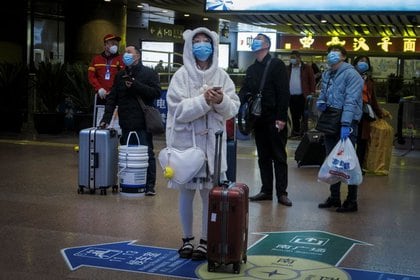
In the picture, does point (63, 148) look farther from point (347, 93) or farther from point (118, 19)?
point (118, 19)

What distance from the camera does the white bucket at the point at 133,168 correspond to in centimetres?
834

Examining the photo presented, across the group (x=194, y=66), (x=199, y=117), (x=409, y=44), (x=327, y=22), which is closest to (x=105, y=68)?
(x=194, y=66)

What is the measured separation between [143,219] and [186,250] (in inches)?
61.7

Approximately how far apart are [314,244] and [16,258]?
2628 mm

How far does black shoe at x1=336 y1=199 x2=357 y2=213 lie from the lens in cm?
802

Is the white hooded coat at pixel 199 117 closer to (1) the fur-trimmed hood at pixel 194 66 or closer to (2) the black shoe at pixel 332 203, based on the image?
(1) the fur-trimmed hood at pixel 194 66

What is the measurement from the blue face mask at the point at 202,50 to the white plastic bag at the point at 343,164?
99.6 inches

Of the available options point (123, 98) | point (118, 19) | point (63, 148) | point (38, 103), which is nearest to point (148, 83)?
point (123, 98)

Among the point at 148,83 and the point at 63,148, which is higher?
the point at 148,83

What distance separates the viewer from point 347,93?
306 inches

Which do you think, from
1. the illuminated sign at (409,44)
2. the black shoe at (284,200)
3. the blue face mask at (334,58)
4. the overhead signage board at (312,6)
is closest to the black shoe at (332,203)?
the black shoe at (284,200)

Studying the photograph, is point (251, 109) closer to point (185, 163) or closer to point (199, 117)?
point (199, 117)

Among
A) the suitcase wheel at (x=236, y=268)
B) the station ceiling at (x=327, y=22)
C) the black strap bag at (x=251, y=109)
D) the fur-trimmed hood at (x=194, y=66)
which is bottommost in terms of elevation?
the suitcase wheel at (x=236, y=268)

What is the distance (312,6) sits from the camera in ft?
42.5
